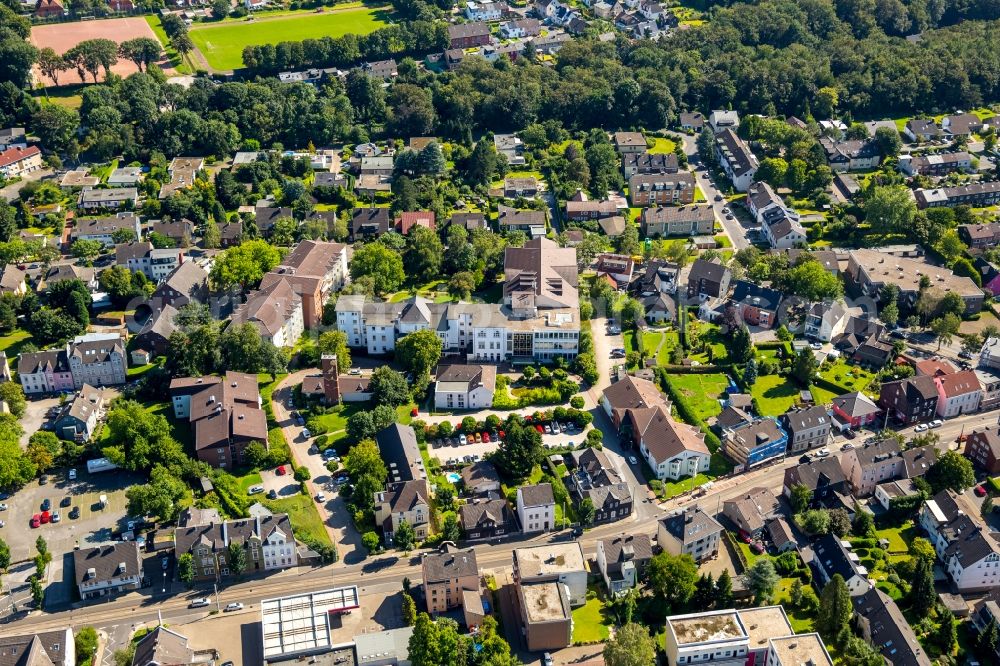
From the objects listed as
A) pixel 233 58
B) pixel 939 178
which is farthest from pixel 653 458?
pixel 233 58

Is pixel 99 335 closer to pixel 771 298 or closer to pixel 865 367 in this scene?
pixel 771 298

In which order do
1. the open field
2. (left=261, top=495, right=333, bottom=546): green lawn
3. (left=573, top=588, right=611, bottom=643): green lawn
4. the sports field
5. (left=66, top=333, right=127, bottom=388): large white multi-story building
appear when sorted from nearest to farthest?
1. (left=573, top=588, right=611, bottom=643): green lawn
2. (left=261, top=495, right=333, bottom=546): green lawn
3. (left=66, top=333, right=127, bottom=388): large white multi-story building
4. the open field
5. the sports field

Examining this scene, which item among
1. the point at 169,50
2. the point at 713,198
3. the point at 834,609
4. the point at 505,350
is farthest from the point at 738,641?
the point at 169,50

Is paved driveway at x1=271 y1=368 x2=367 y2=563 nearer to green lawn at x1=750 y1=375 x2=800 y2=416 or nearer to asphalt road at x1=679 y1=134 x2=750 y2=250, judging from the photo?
green lawn at x1=750 y1=375 x2=800 y2=416

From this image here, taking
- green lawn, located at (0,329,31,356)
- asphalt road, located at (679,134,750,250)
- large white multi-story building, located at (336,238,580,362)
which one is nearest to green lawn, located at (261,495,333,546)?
large white multi-story building, located at (336,238,580,362)

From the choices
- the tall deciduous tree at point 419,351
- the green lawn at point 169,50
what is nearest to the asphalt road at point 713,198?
the tall deciduous tree at point 419,351

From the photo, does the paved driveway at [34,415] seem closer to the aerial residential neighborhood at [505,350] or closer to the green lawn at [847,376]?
the aerial residential neighborhood at [505,350]
